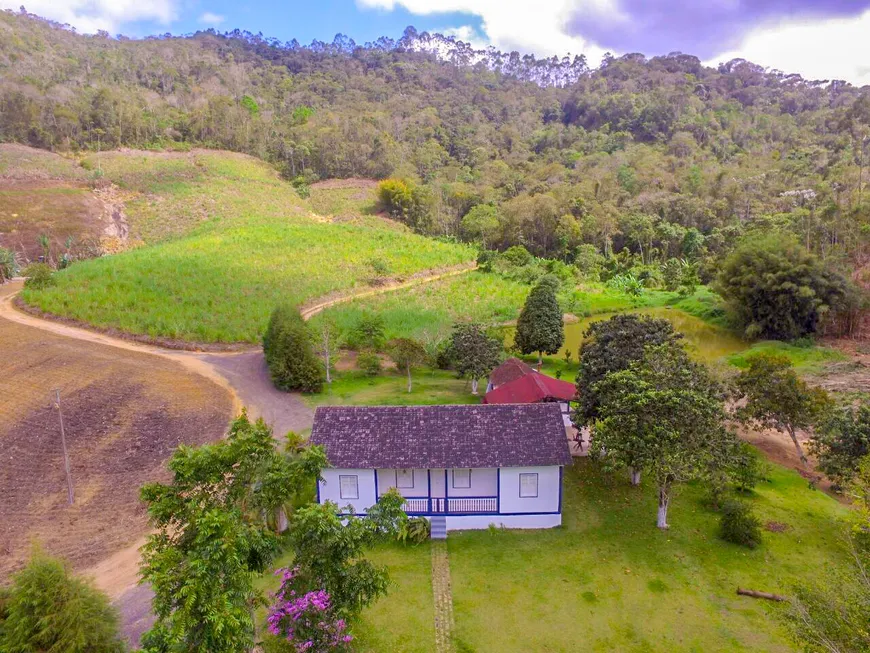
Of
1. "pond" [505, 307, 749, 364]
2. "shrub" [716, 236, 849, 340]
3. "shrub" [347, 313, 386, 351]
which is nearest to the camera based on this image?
"shrub" [347, 313, 386, 351]

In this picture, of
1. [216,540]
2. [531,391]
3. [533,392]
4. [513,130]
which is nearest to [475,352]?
[531,391]

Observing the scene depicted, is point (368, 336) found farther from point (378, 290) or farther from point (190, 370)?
point (378, 290)

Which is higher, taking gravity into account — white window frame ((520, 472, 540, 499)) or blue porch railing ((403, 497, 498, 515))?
white window frame ((520, 472, 540, 499))

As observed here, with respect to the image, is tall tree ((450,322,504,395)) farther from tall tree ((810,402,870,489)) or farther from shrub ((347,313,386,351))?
tall tree ((810,402,870,489))

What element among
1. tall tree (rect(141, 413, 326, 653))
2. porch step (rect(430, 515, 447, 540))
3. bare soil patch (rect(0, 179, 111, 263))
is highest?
bare soil patch (rect(0, 179, 111, 263))

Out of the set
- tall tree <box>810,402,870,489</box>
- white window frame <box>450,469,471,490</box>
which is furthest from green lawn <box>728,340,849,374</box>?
white window frame <box>450,469,471,490</box>

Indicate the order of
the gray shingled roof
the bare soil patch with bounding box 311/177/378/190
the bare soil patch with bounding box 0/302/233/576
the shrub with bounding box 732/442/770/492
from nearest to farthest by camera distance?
the gray shingled roof, the bare soil patch with bounding box 0/302/233/576, the shrub with bounding box 732/442/770/492, the bare soil patch with bounding box 311/177/378/190

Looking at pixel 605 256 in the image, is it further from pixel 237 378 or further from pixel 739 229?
pixel 237 378
